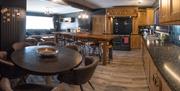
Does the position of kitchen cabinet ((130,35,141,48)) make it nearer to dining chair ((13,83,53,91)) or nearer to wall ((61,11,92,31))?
wall ((61,11,92,31))

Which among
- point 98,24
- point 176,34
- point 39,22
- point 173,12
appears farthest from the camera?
point 39,22

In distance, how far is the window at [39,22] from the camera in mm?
14250

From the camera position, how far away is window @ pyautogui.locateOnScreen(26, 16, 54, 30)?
46.8ft

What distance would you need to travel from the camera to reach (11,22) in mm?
6262

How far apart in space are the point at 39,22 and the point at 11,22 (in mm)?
8801

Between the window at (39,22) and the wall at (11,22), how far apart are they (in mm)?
7736

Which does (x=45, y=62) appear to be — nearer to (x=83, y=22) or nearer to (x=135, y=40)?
(x=135, y=40)

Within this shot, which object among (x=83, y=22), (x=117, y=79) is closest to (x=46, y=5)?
(x=83, y=22)

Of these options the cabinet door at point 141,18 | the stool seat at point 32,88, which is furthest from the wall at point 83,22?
the stool seat at point 32,88

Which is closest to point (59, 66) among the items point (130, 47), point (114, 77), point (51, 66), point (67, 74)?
point (51, 66)

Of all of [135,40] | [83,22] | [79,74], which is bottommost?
[79,74]

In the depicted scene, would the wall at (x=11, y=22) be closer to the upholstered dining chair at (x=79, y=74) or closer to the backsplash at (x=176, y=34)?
the upholstered dining chair at (x=79, y=74)

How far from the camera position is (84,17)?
13047 millimetres

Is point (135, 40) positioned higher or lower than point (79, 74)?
higher
